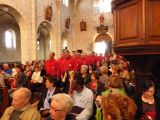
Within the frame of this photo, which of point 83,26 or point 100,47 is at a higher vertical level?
point 83,26

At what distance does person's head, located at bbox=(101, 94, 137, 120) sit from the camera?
2.02 meters

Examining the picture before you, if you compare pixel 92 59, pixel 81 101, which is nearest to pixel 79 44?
pixel 92 59

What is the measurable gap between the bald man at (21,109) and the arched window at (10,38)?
1642cm

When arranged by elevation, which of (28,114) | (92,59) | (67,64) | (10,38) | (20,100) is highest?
(10,38)

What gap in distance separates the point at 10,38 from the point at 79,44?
6.75m

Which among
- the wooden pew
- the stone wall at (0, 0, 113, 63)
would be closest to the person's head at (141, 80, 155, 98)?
the wooden pew

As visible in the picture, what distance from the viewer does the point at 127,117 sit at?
6.68 feet

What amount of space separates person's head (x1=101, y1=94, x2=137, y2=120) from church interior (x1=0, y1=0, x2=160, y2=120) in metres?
0.05

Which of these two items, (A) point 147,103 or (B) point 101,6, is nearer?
(A) point 147,103

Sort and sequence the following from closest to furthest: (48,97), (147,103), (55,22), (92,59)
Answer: (147,103) → (48,97) → (92,59) → (55,22)

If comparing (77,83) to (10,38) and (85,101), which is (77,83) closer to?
(85,101)

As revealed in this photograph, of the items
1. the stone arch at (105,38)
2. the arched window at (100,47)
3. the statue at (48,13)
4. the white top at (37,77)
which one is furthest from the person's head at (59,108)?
the arched window at (100,47)

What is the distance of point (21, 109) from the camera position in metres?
3.68

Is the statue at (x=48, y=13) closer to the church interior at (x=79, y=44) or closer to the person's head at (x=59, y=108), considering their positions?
the church interior at (x=79, y=44)
